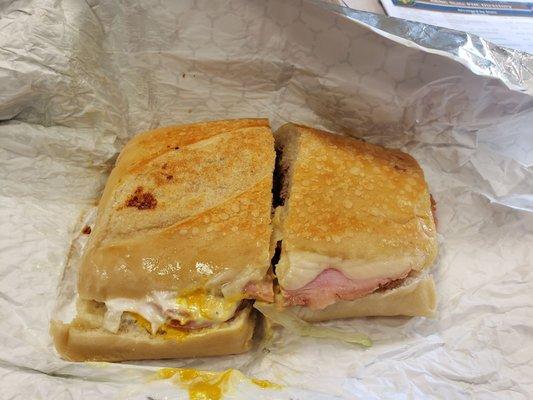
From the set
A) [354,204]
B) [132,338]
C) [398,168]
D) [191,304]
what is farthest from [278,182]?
[132,338]

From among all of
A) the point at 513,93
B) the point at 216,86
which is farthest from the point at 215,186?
the point at 513,93

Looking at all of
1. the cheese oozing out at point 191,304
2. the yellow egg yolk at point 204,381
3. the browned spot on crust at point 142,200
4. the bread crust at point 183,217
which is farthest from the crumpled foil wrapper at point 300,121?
the browned spot on crust at point 142,200

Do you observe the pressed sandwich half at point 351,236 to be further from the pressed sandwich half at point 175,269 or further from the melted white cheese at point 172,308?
the melted white cheese at point 172,308

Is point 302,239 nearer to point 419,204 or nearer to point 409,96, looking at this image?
point 419,204

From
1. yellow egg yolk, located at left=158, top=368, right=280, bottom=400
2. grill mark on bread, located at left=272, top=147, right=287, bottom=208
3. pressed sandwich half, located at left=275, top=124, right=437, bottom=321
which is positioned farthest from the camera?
grill mark on bread, located at left=272, top=147, right=287, bottom=208

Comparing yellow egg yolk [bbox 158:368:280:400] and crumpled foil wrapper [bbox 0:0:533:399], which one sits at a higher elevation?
crumpled foil wrapper [bbox 0:0:533:399]

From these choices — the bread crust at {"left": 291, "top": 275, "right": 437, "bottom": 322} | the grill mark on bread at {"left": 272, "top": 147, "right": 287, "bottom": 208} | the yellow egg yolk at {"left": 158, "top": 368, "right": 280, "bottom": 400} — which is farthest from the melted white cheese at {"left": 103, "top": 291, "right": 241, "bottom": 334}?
the grill mark on bread at {"left": 272, "top": 147, "right": 287, "bottom": 208}

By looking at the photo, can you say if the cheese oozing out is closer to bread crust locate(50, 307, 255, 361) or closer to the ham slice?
bread crust locate(50, 307, 255, 361)
